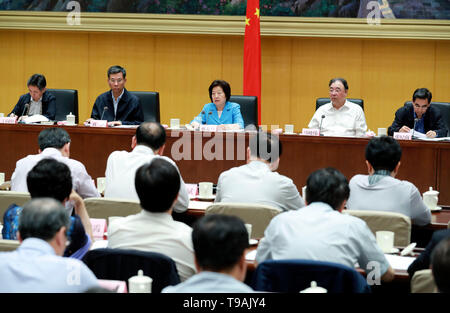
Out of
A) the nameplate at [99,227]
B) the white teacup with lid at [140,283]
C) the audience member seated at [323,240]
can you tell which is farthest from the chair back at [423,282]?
the nameplate at [99,227]

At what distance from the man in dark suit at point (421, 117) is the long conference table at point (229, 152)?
0.48 meters

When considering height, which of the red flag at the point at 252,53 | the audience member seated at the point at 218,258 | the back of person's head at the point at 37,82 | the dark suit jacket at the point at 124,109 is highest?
the red flag at the point at 252,53

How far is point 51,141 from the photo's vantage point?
3.75m

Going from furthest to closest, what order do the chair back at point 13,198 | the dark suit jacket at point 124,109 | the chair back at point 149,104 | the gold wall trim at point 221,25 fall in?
the gold wall trim at point 221,25, the chair back at point 149,104, the dark suit jacket at point 124,109, the chair back at point 13,198

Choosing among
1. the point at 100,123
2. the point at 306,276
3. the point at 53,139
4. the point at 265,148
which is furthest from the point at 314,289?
the point at 100,123

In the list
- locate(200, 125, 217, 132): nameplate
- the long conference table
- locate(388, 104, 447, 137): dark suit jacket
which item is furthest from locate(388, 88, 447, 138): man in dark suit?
locate(200, 125, 217, 132): nameplate

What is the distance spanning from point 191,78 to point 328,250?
6332mm

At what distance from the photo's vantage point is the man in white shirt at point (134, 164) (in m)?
3.66

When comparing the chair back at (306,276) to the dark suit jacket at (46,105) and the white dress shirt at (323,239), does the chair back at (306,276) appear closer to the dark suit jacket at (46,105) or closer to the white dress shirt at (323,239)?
the white dress shirt at (323,239)

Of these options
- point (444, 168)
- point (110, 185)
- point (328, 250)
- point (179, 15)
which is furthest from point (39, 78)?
point (328, 250)

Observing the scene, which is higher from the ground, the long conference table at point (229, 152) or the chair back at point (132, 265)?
the long conference table at point (229, 152)

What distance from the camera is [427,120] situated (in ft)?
19.1

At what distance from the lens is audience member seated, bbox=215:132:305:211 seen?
11.5ft

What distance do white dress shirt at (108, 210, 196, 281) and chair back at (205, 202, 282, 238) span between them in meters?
0.70
